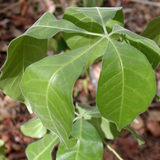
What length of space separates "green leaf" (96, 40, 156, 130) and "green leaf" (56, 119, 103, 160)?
0.32 meters

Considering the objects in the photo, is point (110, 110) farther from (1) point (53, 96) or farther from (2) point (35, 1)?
(2) point (35, 1)

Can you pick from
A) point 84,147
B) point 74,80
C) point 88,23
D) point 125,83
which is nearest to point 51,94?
point 74,80

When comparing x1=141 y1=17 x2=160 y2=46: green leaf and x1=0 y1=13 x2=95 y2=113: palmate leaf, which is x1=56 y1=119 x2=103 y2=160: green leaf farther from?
x1=141 y1=17 x2=160 y2=46: green leaf

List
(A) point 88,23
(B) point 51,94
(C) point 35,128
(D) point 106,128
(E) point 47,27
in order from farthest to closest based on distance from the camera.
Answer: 1. (C) point 35,128
2. (D) point 106,128
3. (A) point 88,23
4. (E) point 47,27
5. (B) point 51,94

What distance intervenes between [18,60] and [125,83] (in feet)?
1.58

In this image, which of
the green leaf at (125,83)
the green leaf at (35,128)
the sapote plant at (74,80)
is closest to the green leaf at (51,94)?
the sapote plant at (74,80)

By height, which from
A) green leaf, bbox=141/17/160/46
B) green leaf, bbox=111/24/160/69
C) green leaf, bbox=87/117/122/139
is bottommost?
green leaf, bbox=87/117/122/139

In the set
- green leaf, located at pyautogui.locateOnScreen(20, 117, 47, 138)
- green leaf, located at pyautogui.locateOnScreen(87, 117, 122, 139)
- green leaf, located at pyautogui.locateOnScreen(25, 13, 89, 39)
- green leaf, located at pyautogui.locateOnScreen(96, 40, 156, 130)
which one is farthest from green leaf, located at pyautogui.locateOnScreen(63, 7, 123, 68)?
green leaf, located at pyautogui.locateOnScreen(20, 117, 47, 138)

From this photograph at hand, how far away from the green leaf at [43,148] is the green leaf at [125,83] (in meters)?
0.52

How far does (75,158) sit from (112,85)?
44 cm

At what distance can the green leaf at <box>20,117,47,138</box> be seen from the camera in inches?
52.1

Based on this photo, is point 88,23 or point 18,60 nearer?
point 18,60

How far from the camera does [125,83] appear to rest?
654mm

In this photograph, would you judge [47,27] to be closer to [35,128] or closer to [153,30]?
[153,30]
